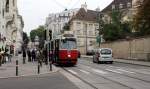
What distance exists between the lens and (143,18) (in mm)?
61219

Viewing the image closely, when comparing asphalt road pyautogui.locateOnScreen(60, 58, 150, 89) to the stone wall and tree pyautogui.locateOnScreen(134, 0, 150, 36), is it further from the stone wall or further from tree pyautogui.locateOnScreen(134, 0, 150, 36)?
tree pyautogui.locateOnScreen(134, 0, 150, 36)

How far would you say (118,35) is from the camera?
85.1 meters

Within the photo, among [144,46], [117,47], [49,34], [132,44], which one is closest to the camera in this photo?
[49,34]

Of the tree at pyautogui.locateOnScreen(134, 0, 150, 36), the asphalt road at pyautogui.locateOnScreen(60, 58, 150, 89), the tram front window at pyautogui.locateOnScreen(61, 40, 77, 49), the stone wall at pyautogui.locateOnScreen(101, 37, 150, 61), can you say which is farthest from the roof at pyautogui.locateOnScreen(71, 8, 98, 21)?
the asphalt road at pyautogui.locateOnScreen(60, 58, 150, 89)

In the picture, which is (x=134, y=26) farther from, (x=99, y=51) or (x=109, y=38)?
(x=109, y=38)

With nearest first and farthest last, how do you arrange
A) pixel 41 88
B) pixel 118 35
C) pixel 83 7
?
pixel 41 88
pixel 118 35
pixel 83 7

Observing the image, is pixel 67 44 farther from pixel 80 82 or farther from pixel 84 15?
pixel 84 15

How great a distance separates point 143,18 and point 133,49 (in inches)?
183

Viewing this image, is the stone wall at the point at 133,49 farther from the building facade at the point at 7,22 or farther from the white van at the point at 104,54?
the building facade at the point at 7,22

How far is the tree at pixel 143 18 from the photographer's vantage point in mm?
59438

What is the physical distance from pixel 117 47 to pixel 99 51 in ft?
73.0

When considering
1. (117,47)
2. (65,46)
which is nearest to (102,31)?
(117,47)

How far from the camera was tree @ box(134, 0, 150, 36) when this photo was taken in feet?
195

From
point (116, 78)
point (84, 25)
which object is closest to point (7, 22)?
point (116, 78)
